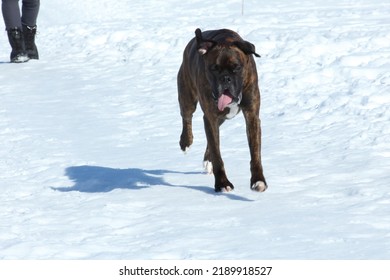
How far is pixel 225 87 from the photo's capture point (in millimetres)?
6012

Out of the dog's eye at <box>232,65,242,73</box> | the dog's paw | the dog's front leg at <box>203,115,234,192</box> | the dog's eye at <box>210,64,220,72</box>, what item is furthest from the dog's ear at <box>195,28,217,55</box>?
the dog's paw

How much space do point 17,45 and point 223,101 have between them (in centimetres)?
708

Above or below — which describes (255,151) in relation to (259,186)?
above

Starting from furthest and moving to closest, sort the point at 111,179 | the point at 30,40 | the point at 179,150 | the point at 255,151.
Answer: the point at 30,40 < the point at 179,150 < the point at 111,179 < the point at 255,151

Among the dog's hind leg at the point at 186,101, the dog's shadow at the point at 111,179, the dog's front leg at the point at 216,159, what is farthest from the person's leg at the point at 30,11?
the dog's front leg at the point at 216,159

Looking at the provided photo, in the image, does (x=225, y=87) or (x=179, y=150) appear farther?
(x=179, y=150)

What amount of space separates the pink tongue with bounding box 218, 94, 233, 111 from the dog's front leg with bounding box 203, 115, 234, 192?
0.32 m

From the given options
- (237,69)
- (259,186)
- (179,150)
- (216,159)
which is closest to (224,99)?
(237,69)

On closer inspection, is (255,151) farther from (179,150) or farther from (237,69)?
(179,150)

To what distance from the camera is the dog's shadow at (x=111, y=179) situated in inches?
269

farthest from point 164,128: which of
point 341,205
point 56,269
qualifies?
point 56,269

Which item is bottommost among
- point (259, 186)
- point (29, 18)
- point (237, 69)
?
point (29, 18)

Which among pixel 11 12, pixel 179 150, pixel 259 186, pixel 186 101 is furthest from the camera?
pixel 11 12

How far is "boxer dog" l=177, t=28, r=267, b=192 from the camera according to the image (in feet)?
19.8
